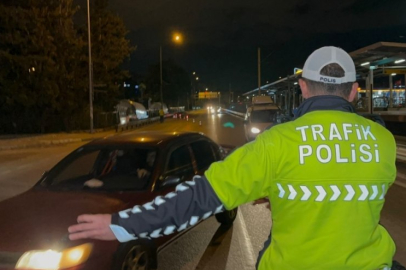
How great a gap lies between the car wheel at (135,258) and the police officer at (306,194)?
100 inches

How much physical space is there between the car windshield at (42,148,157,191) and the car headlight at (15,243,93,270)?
1.58m

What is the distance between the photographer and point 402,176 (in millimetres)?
13047

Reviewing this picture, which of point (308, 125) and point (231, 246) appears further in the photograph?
point (231, 246)

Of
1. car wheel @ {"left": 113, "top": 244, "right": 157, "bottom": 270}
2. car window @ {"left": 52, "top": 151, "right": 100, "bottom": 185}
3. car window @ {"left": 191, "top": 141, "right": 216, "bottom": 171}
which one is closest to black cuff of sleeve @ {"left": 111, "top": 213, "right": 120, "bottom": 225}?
car wheel @ {"left": 113, "top": 244, "right": 157, "bottom": 270}

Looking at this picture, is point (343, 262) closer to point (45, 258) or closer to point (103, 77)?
point (45, 258)

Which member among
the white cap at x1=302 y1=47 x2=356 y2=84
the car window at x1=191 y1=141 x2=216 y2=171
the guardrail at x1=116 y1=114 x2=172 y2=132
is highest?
the white cap at x1=302 y1=47 x2=356 y2=84

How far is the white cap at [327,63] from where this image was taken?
85.5 inches

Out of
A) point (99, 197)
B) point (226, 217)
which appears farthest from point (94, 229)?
point (226, 217)

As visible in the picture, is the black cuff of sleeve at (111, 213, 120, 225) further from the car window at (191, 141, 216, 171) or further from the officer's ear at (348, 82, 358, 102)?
the car window at (191, 141, 216, 171)

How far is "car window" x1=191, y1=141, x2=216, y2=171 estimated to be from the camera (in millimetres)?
6980

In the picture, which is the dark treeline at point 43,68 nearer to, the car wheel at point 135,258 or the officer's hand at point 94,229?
the car wheel at point 135,258

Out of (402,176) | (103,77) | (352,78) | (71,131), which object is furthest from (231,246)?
(103,77)

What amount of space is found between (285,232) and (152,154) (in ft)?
13.9

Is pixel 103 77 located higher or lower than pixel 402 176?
higher
